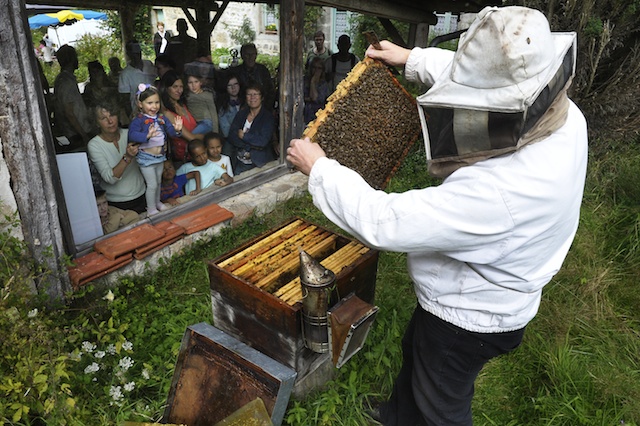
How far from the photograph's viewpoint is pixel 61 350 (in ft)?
8.59

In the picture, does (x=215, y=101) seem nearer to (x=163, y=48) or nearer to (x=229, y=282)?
(x=163, y=48)

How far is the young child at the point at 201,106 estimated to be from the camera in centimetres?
465

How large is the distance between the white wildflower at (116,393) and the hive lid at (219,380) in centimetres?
31

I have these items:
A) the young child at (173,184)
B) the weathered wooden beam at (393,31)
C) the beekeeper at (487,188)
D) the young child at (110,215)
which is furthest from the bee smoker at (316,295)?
the weathered wooden beam at (393,31)

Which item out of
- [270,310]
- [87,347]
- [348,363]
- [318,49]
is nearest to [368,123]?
[270,310]

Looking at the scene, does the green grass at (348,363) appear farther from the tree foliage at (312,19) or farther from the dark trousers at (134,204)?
the tree foliage at (312,19)

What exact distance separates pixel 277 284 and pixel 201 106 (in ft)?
10.2

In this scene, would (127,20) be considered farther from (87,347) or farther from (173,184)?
(87,347)

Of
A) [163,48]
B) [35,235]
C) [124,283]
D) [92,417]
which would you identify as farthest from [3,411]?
[163,48]

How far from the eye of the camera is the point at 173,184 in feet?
14.6

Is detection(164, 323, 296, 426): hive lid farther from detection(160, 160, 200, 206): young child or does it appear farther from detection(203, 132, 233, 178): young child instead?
detection(203, 132, 233, 178): young child

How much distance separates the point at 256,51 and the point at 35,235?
10.5 feet

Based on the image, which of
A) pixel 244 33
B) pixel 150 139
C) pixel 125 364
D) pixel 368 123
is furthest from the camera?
pixel 244 33

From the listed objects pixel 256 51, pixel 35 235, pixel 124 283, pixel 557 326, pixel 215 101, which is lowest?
pixel 557 326
